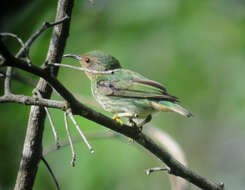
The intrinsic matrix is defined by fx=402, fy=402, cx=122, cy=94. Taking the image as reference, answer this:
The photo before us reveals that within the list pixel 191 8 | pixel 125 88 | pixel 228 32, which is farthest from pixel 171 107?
pixel 228 32

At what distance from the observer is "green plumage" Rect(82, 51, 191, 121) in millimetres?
3416

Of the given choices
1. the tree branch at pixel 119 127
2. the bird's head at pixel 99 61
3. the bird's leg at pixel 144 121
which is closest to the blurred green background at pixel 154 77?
the bird's head at pixel 99 61

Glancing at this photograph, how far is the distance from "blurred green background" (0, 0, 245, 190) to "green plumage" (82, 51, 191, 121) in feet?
3.10

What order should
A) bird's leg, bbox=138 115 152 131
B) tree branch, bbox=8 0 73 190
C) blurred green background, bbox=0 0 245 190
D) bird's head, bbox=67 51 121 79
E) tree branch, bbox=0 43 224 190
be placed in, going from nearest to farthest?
tree branch, bbox=0 43 224 190 → tree branch, bbox=8 0 73 190 → bird's leg, bbox=138 115 152 131 → bird's head, bbox=67 51 121 79 → blurred green background, bbox=0 0 245 190

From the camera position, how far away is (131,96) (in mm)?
3576

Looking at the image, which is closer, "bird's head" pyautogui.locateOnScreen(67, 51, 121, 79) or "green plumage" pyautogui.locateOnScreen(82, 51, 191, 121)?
"green plumage" pyautogui.locateOnScreen(82, 51, 191, 121)

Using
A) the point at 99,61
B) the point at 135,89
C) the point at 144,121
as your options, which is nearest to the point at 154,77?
the point at 99,61

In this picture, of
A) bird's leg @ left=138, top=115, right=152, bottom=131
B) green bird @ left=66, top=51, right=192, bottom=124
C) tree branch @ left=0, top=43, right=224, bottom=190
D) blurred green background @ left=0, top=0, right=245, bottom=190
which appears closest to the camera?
tree branch @ left=0, top=43, right=224, bottom=190

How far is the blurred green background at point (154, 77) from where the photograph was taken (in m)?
4.63

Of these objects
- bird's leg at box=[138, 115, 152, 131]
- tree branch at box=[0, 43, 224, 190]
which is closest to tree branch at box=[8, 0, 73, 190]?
tree branch at box=[0, 43, 224, 190]

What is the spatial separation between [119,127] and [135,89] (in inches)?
47.0

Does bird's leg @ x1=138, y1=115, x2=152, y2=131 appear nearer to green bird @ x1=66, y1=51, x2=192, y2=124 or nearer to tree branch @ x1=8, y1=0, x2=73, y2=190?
green bird @ x1=66, y1=51, x2=192, y2=124

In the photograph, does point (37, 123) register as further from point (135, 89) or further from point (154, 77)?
point (154, 77)

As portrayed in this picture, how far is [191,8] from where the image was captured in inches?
228
